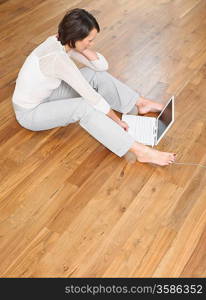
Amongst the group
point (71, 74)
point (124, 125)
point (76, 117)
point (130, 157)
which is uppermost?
point (71, 74)

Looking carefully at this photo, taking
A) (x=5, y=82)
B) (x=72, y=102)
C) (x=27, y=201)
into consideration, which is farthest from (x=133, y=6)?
(x=27, y=201)

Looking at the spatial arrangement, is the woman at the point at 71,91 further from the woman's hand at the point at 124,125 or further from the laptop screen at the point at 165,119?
the laptop screen at the point at 165,119

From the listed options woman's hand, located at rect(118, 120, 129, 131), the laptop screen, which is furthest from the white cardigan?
the laptop screen

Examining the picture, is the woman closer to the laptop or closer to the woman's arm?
the woman's arm

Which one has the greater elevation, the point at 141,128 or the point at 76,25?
the point at 76,25

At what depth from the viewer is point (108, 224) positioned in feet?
4.97

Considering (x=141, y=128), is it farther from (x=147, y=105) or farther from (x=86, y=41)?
(x=86, y=41)

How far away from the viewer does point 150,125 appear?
A: 6.34ft

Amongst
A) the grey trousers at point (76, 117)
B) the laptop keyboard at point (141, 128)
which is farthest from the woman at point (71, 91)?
the laptop keyboard at point (141, 128)

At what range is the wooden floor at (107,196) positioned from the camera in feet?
4.56

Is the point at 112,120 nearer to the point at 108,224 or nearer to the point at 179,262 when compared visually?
the point at 108,224

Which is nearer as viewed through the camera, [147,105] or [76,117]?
[76,117]

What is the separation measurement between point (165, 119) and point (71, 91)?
560 mm

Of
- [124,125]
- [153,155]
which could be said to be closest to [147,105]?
[124,125]
